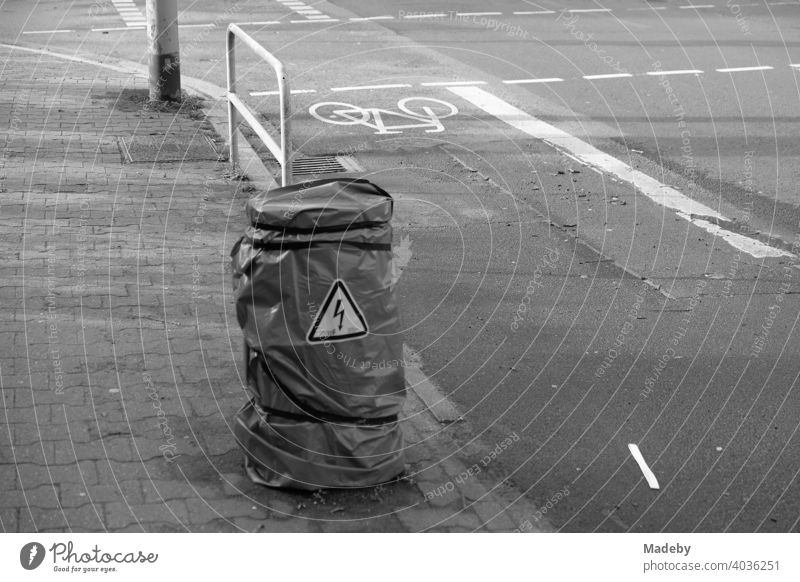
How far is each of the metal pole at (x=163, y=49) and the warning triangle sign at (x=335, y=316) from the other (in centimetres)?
751

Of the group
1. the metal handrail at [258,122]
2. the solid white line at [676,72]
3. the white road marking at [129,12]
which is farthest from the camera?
the white road marking at [129,12]

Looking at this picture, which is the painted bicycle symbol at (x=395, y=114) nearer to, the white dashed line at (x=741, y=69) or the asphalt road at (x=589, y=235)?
the asphalt road at (x=589, y=235)

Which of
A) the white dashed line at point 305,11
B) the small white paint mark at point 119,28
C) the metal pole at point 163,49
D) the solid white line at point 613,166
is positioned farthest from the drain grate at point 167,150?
the white dashed line at point 305,11

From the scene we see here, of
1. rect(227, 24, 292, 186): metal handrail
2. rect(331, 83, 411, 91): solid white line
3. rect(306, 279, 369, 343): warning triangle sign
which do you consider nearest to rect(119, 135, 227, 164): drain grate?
rect(227, 24, 292, 186): metal handrail

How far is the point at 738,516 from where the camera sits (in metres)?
4.35

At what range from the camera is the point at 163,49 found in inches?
435

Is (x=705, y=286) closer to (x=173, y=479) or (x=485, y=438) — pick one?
(x=485, y=438)

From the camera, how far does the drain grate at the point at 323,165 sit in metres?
9.10

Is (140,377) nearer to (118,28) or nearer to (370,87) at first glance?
(370,87)

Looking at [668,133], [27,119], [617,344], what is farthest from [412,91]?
[617,344]

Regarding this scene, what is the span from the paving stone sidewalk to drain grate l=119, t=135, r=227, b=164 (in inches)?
1.5

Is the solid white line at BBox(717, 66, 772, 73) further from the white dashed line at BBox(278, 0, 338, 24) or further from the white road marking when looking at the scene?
the white road marking

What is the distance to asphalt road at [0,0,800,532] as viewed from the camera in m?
4.82

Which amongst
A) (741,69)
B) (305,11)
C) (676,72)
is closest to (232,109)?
(676,72)
